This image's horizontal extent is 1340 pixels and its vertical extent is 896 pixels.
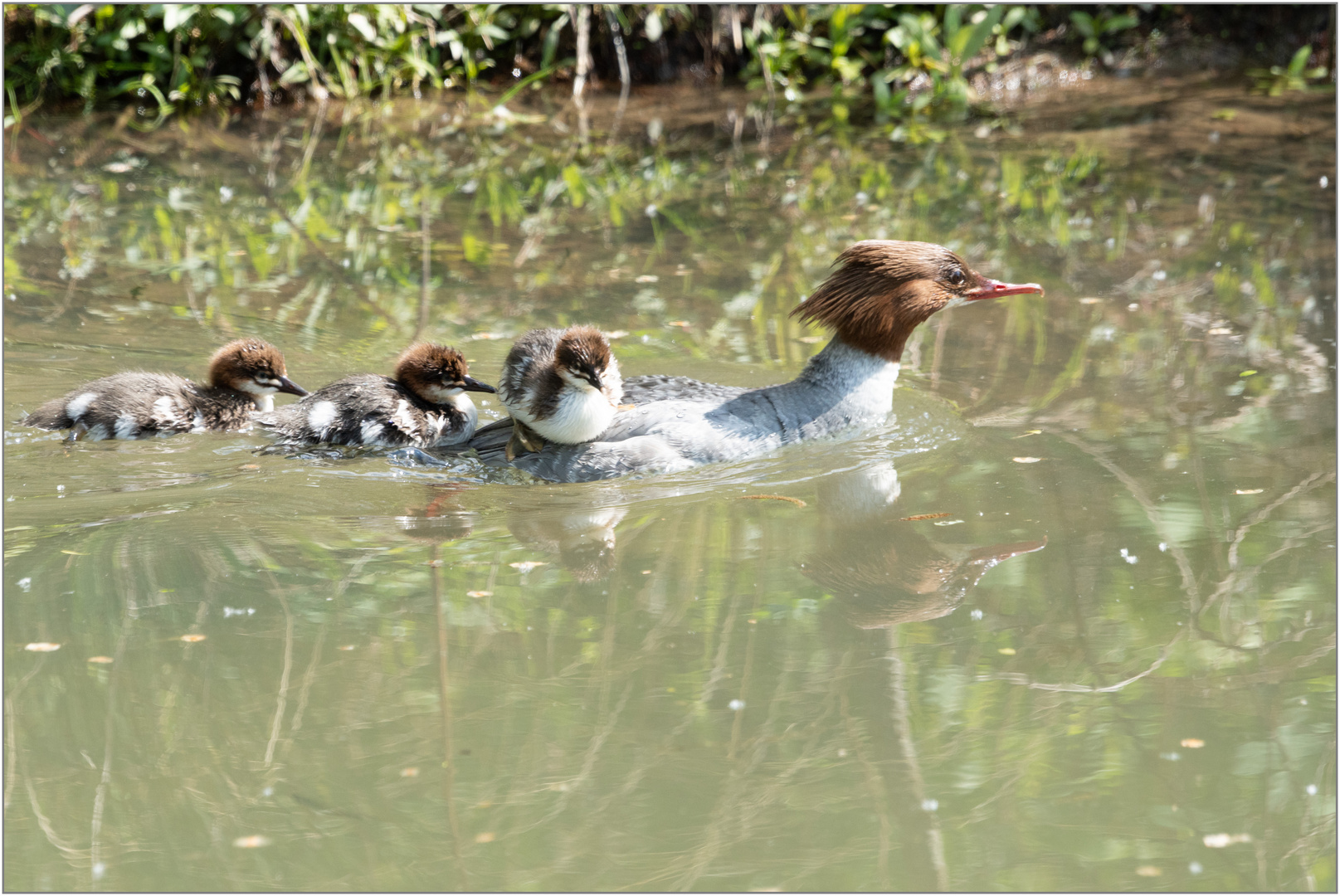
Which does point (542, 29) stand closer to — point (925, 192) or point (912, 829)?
point (925, 192)

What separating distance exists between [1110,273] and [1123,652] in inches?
184


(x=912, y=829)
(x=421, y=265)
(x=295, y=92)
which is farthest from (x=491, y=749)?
(x=295, y=92)

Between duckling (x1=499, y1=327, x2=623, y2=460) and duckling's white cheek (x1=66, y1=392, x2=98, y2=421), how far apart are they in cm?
197

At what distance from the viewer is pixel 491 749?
11.5ft

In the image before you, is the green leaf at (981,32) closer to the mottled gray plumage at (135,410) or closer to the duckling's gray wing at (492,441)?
the duckling's gray wing at (492,441)

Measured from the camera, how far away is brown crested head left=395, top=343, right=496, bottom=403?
607cm

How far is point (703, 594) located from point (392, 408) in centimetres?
226

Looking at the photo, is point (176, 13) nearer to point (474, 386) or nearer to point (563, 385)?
point (474, 386)

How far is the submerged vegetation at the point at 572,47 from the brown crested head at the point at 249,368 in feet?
21.4

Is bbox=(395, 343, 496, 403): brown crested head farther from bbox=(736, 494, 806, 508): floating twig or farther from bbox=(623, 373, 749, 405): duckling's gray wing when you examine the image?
bbox=(736, 494, 806, 508): floating twig

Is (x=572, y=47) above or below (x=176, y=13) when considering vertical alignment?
below

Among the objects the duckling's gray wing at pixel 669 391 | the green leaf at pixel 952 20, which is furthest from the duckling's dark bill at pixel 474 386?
the green leaf at pixel 952 20

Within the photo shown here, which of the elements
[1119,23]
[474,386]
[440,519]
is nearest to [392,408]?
[474,386]

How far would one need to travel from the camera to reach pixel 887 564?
4680 mm
